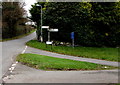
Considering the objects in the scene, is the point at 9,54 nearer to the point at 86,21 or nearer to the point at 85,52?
the point at 85,52

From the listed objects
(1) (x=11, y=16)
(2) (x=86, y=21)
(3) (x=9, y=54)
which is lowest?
(3) (x=9, y=54)

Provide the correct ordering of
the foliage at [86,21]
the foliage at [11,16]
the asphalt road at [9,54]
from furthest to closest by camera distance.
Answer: the foliage at [11,16] < the foliage at [86,21] < the asphalt road at [9,54]

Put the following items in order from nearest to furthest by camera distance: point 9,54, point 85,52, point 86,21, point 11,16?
1. point 9,54
2. point 85,52
3. point 86,21
4. point 11,16

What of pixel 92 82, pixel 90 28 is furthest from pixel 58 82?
pixel 90 28

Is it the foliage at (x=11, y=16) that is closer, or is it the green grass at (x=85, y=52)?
the green grass at (x=85, y=52)

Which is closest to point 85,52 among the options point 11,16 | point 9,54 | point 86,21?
point 86,21

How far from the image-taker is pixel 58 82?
7750mm

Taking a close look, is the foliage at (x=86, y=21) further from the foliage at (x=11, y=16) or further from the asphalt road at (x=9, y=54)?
the foliage at (x=11, y=16)

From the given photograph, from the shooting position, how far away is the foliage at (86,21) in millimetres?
26438

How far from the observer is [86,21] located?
2717 cm

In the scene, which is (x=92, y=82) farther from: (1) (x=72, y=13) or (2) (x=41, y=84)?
(1) (x=72, y=13)

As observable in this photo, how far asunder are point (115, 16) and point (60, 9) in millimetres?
8510

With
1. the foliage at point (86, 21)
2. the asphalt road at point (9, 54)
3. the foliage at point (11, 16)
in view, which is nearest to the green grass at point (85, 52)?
the asphalt road at point (9, 54)

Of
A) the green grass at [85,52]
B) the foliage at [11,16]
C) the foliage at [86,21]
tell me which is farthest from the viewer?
the foliage at [11,16]
